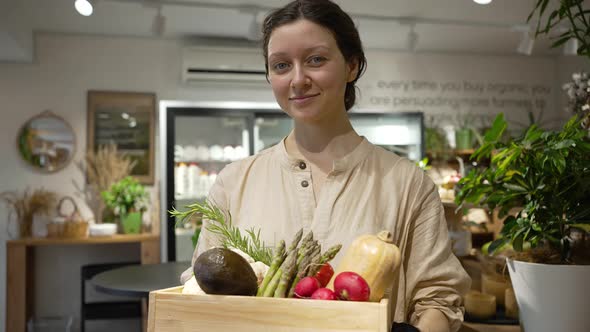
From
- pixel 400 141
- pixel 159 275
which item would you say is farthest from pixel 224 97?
pixel 159 275

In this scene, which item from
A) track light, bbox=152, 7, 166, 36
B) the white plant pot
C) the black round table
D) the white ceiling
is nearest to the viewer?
the white plant pot

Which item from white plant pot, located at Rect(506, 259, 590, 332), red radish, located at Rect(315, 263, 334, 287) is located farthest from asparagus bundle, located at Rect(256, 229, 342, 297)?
white plant pot, located at Rect(506, 259, 590, 332)

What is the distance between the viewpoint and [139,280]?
2.89m

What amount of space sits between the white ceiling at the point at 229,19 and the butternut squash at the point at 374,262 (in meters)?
3.35

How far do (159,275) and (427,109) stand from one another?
3685mm

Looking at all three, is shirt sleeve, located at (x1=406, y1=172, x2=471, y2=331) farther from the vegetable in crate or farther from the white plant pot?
the white plant pot

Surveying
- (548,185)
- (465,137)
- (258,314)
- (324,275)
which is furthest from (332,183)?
(465,137)

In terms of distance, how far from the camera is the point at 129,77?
5.05 m

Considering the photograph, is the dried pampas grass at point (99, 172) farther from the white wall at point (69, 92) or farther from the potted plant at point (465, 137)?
the potted plant at point (465, 137)

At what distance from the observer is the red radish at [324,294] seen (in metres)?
0.76

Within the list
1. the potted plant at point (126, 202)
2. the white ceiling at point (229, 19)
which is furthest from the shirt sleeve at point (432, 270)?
the potted plant at point (126, 202)

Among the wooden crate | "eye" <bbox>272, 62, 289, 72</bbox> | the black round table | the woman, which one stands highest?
"eye" <bbox>272, 62, 289, 72</bbox>

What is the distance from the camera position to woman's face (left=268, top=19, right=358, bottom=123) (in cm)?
105

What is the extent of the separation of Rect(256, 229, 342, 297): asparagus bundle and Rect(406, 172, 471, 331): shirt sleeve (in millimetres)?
282
